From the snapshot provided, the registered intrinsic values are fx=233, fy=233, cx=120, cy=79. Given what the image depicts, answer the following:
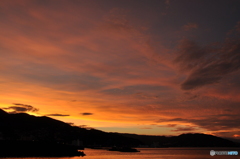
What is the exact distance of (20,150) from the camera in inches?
5861

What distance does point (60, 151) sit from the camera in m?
167

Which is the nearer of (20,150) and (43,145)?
(20,150)

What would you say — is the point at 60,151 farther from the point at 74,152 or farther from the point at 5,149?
the point at 5,149

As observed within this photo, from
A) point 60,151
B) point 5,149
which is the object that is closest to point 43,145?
point 60,151

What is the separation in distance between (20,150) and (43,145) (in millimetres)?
18906

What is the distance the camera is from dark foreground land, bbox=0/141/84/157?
142125 millimetres

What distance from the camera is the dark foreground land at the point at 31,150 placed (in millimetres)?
142125

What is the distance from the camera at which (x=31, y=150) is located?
154125mm

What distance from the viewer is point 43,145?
542 feet

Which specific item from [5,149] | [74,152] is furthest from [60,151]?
[5,149]

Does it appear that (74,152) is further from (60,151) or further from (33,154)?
(33,154)

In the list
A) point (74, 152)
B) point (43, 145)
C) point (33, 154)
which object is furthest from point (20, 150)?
point (74, 152)

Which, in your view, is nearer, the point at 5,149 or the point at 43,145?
the point at 5,149

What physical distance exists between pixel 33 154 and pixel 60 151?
2183 cm
